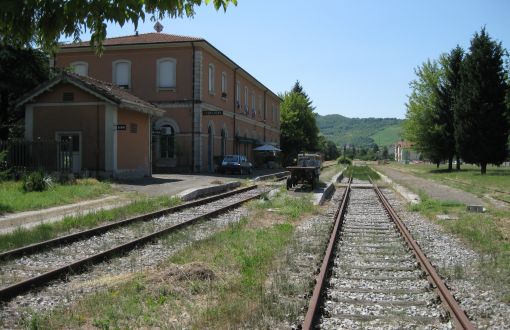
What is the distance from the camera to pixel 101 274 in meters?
7.72

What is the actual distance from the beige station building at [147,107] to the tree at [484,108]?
19.3m

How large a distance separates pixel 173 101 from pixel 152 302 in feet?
111

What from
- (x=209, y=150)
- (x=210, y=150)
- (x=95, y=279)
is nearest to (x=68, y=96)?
(x=209, y=150)

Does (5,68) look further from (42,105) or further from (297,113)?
(297,113)

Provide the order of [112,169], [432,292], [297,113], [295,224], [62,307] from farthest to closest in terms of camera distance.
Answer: [297,113], [112,169], [295,224], [432,292], [62,307]

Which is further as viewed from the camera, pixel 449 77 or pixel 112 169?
pixel 449 77

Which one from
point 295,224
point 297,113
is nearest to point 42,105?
point 295,224

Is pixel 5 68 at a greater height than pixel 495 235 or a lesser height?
greater

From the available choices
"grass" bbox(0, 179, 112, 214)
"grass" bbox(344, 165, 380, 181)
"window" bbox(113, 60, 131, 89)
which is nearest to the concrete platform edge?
"grass" bbox(0, 179, 112, 214)

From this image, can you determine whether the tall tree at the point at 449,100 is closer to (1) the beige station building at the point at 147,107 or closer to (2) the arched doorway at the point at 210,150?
(1) the beige station building at the point at 147,107

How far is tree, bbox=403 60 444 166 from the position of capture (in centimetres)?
5169

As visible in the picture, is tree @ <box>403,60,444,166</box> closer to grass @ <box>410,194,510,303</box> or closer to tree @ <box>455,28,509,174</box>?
tree @ <box>455,28,509,174</box>

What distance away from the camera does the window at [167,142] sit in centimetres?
3862

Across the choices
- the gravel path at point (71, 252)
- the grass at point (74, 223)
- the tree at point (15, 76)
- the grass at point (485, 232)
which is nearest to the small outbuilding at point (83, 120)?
the tree at point (15, 76)
